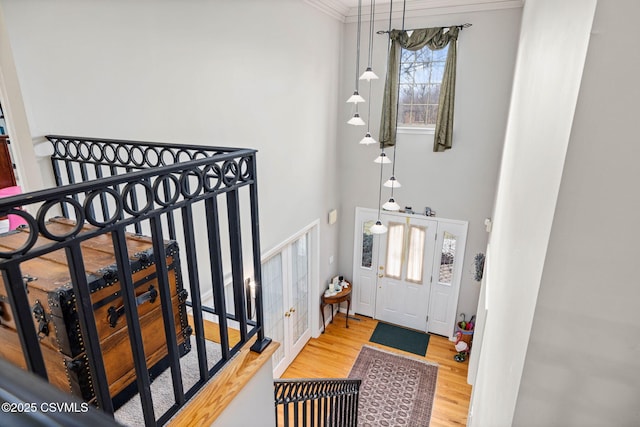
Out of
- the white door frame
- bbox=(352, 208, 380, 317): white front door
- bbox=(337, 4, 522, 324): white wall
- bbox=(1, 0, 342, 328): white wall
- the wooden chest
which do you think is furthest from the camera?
bbox=(352, 208, 380, 317): white front door

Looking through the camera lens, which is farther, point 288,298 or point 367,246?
point 367,246

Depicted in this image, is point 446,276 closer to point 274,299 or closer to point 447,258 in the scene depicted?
point 447,258

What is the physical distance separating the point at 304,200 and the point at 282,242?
75 cm

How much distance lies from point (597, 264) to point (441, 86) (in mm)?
4756

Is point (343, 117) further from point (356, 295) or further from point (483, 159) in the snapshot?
point (356, 295)

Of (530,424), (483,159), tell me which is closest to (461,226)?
(483,159)

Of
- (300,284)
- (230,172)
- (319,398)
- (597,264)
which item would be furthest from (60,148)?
(300,284)

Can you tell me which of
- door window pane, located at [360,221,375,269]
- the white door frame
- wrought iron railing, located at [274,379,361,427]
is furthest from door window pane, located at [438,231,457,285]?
wrought iron railing, located at [274,379,361,427]

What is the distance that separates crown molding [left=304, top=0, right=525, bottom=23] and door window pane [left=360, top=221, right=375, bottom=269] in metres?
3.26

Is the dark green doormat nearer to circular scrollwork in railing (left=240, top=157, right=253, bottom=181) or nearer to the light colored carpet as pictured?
the light colored carpet

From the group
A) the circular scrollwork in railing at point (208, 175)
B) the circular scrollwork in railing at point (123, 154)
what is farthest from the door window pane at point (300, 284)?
the circular scrollwork in railing at point (208, 175)

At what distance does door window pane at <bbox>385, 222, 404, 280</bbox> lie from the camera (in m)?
6.24

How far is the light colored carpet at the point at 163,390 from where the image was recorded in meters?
1.44

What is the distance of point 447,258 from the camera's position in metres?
5.95
